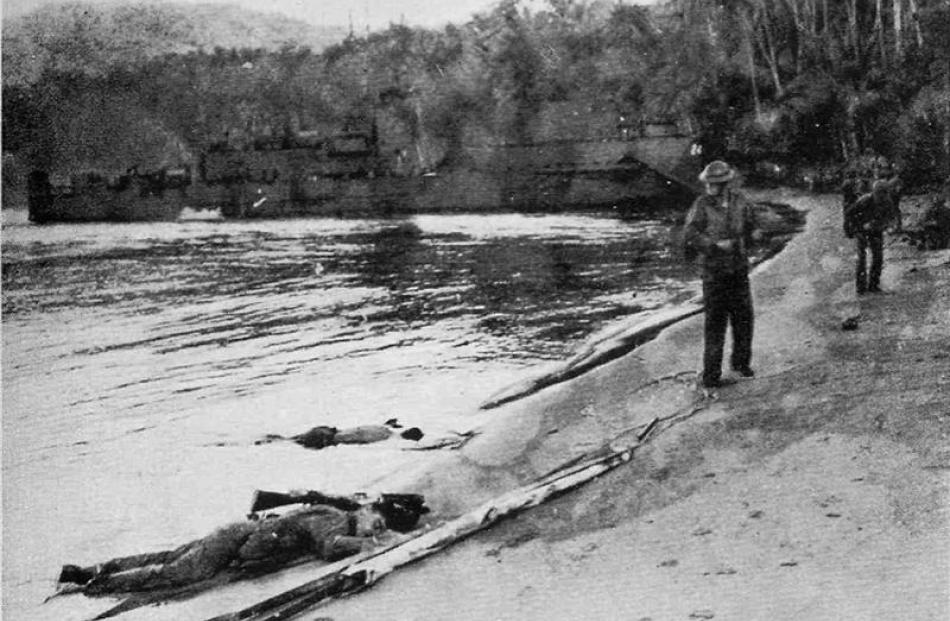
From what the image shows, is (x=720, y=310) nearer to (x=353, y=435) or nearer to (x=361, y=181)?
(x=353, y=435)

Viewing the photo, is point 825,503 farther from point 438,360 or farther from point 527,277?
point 527,277

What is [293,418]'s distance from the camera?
3.44 m

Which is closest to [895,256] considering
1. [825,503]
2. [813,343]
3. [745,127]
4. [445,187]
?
[813,343]

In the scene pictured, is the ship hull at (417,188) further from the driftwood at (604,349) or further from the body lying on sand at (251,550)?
the body lying on sand at (251,550)

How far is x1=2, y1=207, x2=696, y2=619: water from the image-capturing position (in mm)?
3203

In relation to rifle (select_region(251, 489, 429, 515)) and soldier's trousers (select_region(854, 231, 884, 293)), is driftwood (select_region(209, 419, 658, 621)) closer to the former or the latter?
rifle (select_region(251, 489, 429, 515))

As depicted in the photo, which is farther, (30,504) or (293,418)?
(293,418)

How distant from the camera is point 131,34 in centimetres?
396

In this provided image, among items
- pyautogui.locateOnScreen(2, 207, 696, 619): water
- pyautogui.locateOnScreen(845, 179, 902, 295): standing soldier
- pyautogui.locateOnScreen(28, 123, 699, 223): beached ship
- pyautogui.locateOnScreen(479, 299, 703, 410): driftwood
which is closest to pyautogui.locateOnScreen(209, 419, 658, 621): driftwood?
pyautogui.locateOnScreen(2, 207, 696, 619): water

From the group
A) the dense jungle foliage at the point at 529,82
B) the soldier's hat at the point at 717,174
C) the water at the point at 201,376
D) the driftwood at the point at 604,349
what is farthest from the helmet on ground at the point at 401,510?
the dense jungle foliage at the point at 529,82

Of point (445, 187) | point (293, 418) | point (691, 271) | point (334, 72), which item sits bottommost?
point (293, 418)

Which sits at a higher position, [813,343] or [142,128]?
[142,128]

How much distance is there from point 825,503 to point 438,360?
5.58 feet

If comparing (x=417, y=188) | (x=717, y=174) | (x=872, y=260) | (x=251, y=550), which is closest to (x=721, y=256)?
(x=717, y=174)
